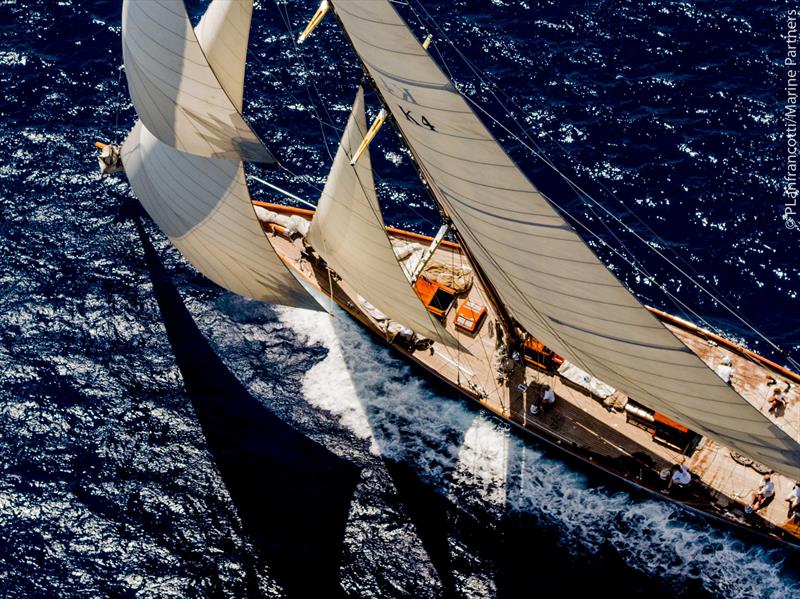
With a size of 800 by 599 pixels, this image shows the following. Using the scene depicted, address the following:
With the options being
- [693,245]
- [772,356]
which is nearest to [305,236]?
[693,245]

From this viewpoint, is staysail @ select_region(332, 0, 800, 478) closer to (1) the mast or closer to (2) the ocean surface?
(1) the mast

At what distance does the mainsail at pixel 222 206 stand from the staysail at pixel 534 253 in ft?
26.6

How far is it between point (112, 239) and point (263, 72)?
52.4ft

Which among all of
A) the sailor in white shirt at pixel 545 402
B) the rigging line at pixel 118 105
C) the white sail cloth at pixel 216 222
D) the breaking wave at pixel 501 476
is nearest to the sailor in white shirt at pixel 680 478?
the breaking wave at pixel 501 476

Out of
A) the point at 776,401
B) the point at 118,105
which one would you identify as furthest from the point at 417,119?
the point at 118,105

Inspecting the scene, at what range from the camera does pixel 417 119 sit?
33125mm

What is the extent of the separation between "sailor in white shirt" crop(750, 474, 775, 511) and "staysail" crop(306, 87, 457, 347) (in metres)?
14.9

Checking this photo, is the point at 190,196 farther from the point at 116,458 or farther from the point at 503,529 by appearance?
the point at 503,529

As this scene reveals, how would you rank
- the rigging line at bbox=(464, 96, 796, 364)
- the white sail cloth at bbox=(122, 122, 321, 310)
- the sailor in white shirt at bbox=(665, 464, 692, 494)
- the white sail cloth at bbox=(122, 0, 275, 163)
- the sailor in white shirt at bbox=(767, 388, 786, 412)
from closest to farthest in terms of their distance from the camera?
the white sail cloth at bbox=(122, 0, 275, 163), the white sail cloth at bbox=(122, 122, 321, 310), the sailor in white shirt at bbox=(665, 464, 692, 494), the sailor in white shirt at bbox=(767, 388, 786, 412), the rigging line at bbox=(464, 96, 796, 364)

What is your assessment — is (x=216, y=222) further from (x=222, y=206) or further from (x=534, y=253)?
(x=534, y=253)

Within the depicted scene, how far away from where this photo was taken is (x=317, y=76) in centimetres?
5888

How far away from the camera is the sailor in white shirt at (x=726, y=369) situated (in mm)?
41625

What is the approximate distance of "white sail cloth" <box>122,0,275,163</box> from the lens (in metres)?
36.7

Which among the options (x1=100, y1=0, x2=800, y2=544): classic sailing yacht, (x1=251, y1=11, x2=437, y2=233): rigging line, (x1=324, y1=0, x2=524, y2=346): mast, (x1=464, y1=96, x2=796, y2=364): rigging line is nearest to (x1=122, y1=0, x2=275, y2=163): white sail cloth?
(x1=100, y1=0, x2=800, y2=544): classic sailing yacht
